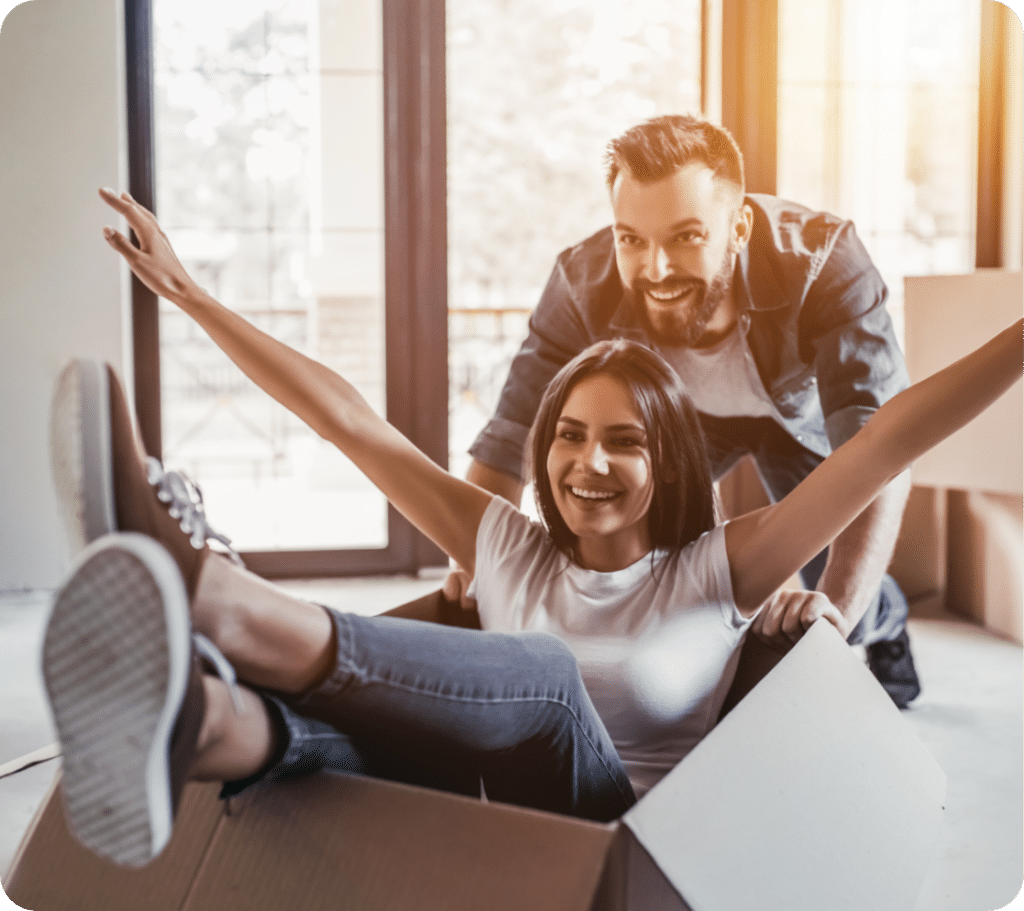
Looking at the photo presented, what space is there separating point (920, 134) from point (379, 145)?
165 cm

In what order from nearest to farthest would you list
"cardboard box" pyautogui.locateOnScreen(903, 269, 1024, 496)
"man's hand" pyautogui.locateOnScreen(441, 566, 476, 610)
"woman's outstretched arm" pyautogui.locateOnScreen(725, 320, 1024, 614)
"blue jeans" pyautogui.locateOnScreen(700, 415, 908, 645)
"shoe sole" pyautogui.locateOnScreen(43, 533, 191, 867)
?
"shoe sole" pyautogui.locateOnScreen(43, 533, 191, 867) < "woman's outstretched arm" pyautogui.locateOnScreen(725, 320, 1024, 614) < "man's hand" pyautogui.locateOnScreen(441, 566, 476, 610) < "blue jeans" pyautogui.locateOnScreen(700, 415, 908, 645) < "cardboard box" pyautogui.locateOnScreen(903, 269, 1024, 496)

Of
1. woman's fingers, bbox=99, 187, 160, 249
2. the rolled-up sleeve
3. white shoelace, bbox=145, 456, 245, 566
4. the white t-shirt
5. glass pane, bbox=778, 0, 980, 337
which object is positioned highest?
glass pane, bbox=778, 0, 980, 337

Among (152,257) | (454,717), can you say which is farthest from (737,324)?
(454,717)

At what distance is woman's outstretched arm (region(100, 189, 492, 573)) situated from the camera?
1.30 m

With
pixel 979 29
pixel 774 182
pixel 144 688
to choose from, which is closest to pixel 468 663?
pixel 144 688

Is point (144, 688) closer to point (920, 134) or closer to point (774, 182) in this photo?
point (774, 182)

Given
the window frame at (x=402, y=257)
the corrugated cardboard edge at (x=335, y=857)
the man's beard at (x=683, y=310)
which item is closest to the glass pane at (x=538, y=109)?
the window frame at (x=402, y=257)

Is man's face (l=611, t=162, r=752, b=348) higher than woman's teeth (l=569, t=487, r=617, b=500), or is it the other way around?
man's face (l=611, t=162, r=752, b=348)

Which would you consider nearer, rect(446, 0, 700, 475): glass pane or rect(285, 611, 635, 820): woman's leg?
rect(285, 611, 635, 820): woman's leg

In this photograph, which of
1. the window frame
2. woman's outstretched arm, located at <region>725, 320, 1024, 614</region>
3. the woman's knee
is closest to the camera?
the woman's knee

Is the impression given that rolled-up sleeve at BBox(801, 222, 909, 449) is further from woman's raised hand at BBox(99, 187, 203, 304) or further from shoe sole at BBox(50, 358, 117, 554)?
shoe sole at BBox(50, 358, 117, 554)

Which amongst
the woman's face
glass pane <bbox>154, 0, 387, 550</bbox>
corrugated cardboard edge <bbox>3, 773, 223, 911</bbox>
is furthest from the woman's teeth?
glass pane <bbox>154, 0, 387, 550</bbox>

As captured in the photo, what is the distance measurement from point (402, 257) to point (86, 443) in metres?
2.31

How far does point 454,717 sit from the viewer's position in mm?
941
